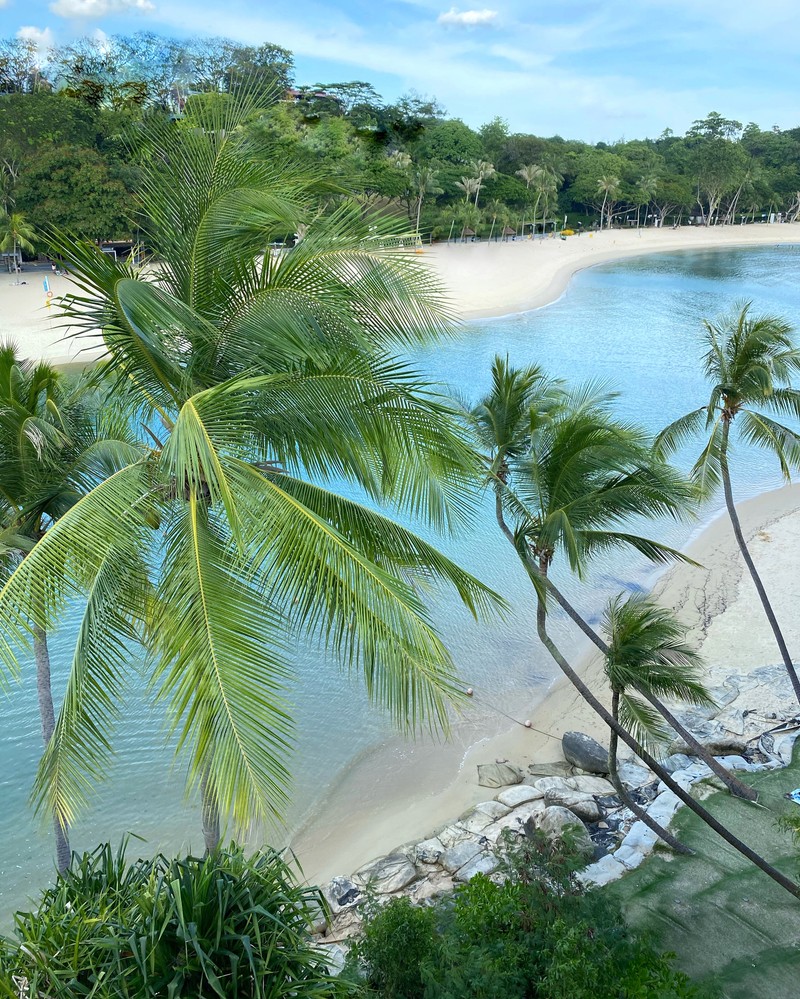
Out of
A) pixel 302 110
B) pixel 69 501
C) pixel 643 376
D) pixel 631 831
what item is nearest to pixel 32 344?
pixel 643 376

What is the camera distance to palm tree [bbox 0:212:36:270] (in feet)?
113

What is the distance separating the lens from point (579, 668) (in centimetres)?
1429

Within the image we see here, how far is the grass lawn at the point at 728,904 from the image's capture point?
22.5ft

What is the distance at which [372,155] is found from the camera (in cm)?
5584

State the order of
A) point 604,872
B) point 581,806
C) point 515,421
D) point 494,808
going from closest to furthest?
1. point 604,872
2. point 515,421
3. point 581,806
4. point 494,808

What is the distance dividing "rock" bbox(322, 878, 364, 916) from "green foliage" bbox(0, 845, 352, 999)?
151 inches

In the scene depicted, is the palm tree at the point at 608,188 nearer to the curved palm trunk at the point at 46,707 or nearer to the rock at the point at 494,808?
the rock at the point at 494,808

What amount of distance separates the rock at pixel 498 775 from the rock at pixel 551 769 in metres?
0.21

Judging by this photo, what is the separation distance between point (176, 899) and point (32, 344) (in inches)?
1148

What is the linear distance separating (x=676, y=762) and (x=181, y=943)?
8.36 m

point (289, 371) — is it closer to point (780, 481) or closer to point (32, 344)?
point (780, 481)

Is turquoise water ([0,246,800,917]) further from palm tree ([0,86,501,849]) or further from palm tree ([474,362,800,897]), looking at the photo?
palm tree ([474,362,800,897])

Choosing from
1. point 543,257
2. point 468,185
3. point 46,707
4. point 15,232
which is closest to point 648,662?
point 46,707

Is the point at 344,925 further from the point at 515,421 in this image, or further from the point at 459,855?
the point at 515,421
